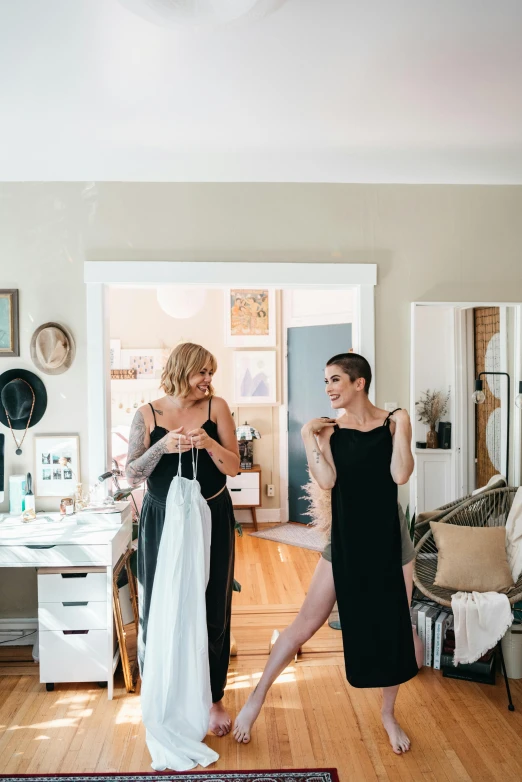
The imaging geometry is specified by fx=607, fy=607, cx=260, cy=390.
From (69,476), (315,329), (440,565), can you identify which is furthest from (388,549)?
(315,329)

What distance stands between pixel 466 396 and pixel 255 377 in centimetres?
287

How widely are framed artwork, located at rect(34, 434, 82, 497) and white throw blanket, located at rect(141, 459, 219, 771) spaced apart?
3.80 ft

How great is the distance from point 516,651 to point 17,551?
2.47 meters

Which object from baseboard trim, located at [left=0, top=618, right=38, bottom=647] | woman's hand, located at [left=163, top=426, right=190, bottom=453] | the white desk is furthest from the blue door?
woman's hand, located at [left=163, top=426, right=190, bottom=453]

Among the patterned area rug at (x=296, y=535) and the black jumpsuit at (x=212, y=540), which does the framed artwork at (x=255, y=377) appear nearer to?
the patterned area rug at (x=296, y=535)

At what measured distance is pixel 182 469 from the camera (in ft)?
8.27

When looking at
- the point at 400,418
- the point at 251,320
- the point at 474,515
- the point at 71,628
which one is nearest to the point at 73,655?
the point at 71,628

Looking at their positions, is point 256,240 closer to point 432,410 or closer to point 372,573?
point 432,410

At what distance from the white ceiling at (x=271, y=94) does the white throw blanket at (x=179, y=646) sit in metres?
1.60

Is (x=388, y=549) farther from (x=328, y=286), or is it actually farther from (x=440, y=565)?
(x=328, y=286)

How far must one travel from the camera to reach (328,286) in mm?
3463

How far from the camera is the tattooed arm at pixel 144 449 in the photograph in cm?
241

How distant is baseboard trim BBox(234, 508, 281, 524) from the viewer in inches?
248

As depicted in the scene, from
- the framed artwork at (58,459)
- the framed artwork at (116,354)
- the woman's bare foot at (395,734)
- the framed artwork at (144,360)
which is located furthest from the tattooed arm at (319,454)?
the framed artwork at (116,354)
